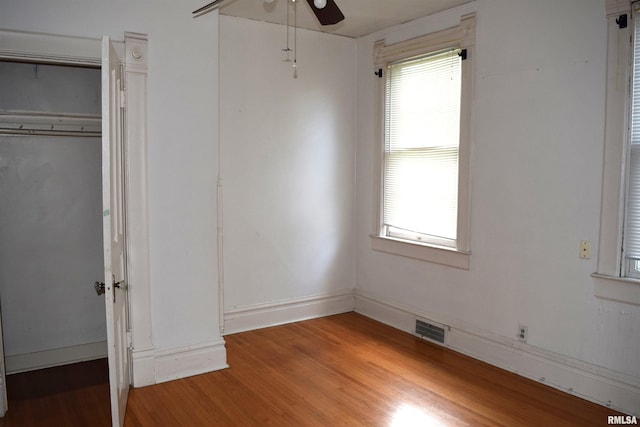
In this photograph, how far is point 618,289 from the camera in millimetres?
2977

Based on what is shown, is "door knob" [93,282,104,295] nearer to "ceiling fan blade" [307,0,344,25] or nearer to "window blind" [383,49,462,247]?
"ceiling fan blade" [307,0,344,25]

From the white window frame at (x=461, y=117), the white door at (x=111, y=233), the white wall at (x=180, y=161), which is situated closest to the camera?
the white door at (x=111, y=233)

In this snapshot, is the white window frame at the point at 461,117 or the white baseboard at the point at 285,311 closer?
the white window frame at the point at 461,117

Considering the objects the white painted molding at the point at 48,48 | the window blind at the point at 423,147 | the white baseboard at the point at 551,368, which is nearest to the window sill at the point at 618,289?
the white baseboard at the point at 551,368

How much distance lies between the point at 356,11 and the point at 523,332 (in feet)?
9.30

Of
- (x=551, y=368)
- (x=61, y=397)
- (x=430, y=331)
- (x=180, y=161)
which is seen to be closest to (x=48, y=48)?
(x=180, y=161)

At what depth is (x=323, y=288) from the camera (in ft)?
16.2

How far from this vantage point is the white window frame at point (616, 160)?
2.89 metres

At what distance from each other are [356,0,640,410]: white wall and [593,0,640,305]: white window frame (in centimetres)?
5

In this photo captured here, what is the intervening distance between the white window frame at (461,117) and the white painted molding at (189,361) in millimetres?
1856

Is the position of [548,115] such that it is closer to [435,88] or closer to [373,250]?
[435,88]

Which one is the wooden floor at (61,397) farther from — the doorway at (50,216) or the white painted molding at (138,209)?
the white painted molding at (138,209)

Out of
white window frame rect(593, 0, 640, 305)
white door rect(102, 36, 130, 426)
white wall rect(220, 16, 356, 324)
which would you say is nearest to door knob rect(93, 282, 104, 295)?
white door rect(102, 36, 130, 426)

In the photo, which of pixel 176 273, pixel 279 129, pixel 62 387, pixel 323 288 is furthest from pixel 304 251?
pixel 62 387
